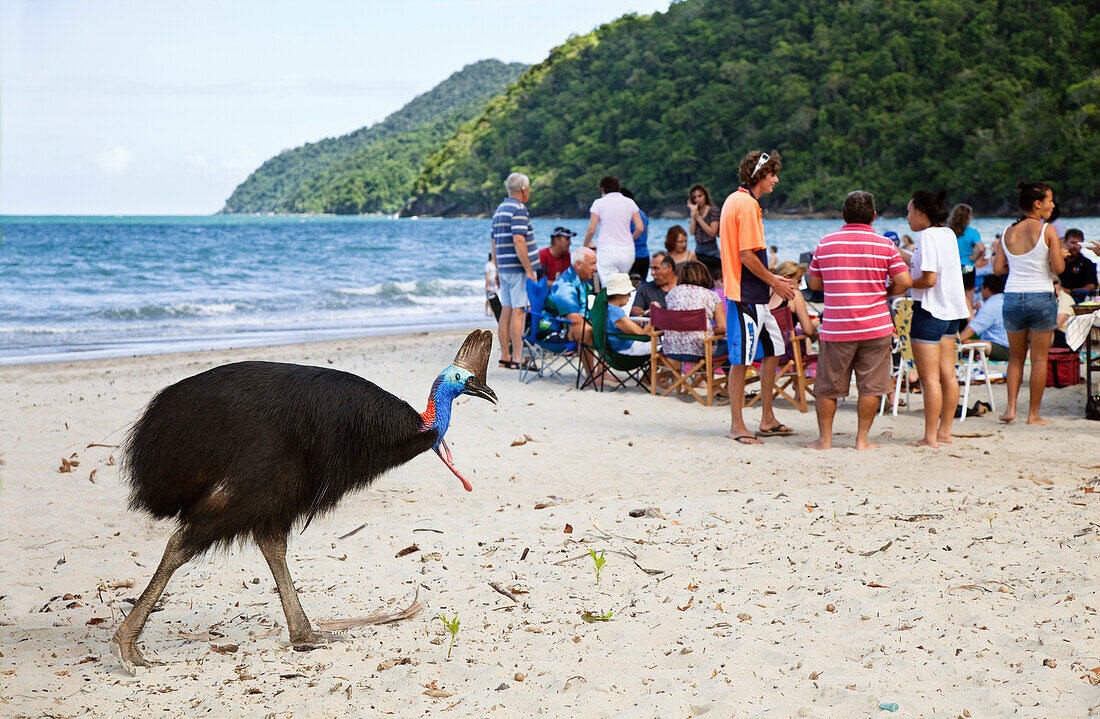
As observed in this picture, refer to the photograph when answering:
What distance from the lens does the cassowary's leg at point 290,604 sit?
11.1 feet

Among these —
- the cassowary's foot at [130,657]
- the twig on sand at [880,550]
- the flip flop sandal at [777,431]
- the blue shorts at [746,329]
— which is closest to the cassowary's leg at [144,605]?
the cassowary's foot at [130,657]

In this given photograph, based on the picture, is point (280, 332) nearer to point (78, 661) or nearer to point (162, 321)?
point (162, 321)

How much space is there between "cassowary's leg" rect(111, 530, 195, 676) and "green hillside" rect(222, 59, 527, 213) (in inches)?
5375

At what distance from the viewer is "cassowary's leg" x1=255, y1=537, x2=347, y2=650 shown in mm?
3371

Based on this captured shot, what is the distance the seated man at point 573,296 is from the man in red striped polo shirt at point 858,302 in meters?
3.21

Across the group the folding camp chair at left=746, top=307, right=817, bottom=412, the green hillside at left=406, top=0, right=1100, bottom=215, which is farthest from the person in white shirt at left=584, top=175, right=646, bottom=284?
the green hillside at left=406, top=0, right=1100, bottom=215

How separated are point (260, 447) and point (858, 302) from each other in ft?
14.5

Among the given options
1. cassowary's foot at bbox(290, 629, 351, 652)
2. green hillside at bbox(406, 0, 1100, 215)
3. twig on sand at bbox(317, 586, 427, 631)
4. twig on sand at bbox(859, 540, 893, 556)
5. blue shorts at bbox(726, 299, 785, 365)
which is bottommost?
twig on sand at bbox(317, 586, 427, 631)

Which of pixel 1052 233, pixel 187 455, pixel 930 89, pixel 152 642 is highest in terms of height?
pixel 930 89

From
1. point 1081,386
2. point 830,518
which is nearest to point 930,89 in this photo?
point 1081,386

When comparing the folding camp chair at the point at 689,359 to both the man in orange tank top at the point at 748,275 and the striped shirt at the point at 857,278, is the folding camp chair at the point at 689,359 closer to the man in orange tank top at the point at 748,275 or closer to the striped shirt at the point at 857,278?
the man in orange tank top at the point at 748,275

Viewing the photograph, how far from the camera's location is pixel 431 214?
114 meters

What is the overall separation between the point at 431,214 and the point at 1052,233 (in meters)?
111

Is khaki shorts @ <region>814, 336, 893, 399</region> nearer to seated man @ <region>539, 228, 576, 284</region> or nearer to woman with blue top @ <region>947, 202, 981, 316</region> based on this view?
woman with blue top @ <region>947, 202, 981, 316</region>
